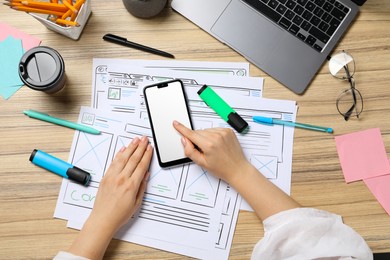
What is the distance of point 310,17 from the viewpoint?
2.78 feet

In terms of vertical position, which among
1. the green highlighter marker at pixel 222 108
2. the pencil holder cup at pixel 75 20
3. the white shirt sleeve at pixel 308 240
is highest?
the pencil holder cup at pixel 75 20

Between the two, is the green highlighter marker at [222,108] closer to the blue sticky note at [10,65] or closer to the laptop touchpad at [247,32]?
the laptop touchpad at [247,32]

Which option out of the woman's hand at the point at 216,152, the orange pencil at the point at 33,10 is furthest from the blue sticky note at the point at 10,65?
the woman's hand at the point at 216,152

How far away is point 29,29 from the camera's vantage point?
854 mm

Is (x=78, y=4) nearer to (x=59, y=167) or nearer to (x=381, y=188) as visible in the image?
(x=59, y=167)

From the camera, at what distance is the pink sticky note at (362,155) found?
815mm

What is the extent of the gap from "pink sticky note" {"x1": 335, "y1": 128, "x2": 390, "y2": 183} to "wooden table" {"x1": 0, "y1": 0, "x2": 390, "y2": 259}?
0.01 meters

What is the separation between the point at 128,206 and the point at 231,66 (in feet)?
1.15

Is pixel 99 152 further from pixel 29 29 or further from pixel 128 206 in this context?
pixel 29 29

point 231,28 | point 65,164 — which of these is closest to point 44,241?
point 65,164

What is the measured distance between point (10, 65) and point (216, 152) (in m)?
0.46

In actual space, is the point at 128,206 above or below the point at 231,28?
below

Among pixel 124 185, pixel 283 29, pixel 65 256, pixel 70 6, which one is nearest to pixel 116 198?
pixel 124 185

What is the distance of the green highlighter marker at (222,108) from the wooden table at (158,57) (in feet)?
0.24
